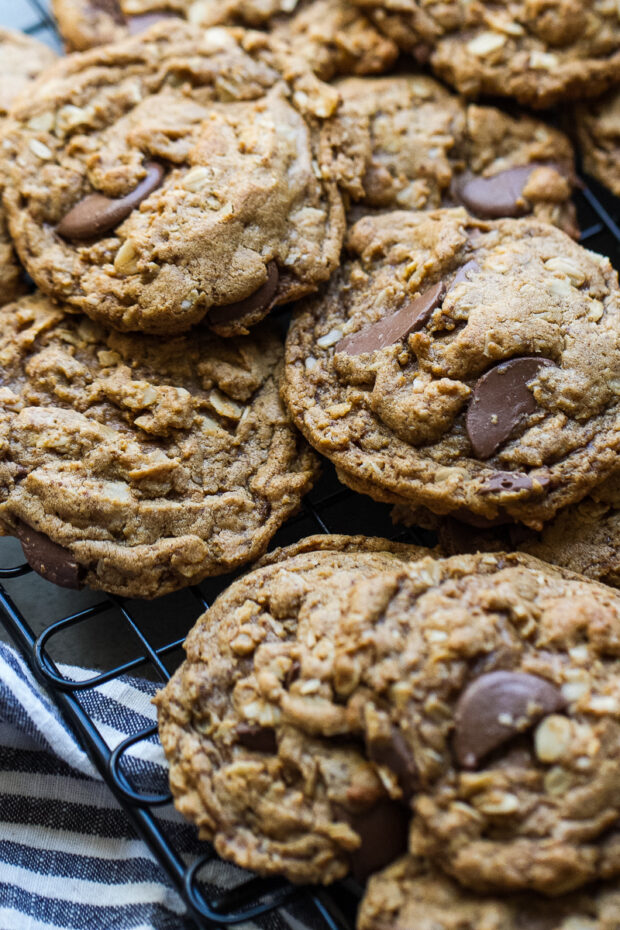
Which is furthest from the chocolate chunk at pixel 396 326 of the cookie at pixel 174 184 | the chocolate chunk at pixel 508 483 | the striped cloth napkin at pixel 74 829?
the striped cloth napkin at pixel 74 829

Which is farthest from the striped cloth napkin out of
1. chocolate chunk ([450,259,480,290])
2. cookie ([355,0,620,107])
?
cookie ([355,0,620,107])

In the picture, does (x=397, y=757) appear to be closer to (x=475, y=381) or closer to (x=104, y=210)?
Answer: (x=475, y=381)

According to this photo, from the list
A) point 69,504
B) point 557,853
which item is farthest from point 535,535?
point 69,504

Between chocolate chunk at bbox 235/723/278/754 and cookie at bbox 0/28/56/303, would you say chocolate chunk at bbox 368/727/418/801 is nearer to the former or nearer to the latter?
chocolate chunk at bbox 235/723/278/754

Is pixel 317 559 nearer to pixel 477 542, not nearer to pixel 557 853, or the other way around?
pixel 477 542

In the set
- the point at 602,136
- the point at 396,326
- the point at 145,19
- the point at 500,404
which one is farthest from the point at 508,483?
the point at 145,19
